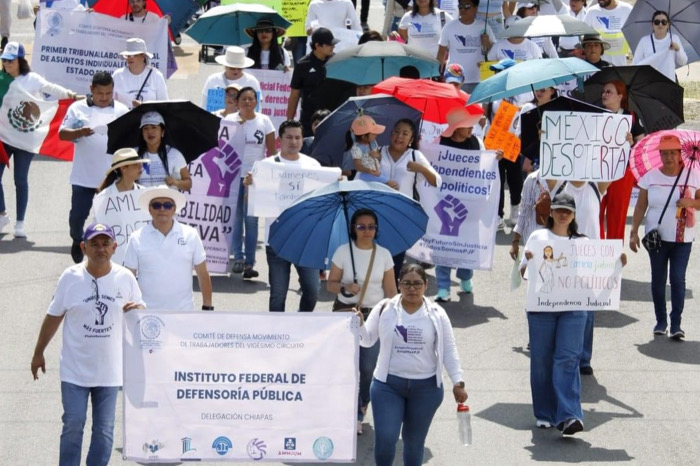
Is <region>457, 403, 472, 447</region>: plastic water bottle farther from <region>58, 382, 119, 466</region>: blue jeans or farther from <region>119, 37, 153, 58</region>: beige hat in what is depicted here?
<region>119, 37, 153, 58</region>: beige hat

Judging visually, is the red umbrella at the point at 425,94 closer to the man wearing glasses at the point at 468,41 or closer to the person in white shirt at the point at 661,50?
the man wearing glasses at the point at 468,41

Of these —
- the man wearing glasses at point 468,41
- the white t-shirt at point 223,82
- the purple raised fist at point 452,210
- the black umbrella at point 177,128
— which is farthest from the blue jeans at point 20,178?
the man wearing glasses at point 468,41

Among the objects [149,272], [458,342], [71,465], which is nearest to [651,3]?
[458,342]

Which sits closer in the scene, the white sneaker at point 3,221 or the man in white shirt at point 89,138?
the man in white shirt at point 89,138

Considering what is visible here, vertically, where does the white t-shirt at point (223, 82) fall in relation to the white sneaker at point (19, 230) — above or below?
above

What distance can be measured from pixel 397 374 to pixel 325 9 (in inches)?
434

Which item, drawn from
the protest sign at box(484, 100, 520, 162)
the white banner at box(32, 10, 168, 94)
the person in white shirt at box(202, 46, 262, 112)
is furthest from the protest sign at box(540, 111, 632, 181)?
the white banner at box(32, 10, 168, 94)

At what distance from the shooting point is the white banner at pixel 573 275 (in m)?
12.7

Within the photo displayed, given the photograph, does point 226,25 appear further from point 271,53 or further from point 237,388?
point 237,388

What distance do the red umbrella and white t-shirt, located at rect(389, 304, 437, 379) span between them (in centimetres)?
531

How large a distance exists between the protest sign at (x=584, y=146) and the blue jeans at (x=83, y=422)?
15.0ft

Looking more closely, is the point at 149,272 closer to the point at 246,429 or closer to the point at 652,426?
the point at 246,429

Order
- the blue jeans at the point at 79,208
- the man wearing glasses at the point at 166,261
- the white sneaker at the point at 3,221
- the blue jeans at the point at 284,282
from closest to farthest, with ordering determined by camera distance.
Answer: the man wearing glasses at the point at 166,261, the blue jeans at the point at 284,282, the blue jeans at the point at 79,208, the white sneaker at the point at 3,221

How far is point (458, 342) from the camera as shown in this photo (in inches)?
586
